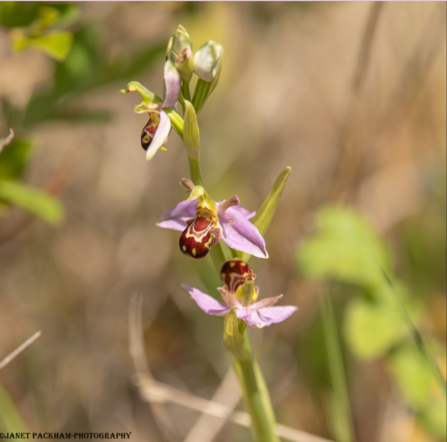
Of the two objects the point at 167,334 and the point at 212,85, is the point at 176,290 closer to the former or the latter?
the point at 167,334

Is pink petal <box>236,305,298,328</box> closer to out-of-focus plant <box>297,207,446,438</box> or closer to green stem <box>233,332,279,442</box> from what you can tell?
green stem <box>233,332,279,442</box>

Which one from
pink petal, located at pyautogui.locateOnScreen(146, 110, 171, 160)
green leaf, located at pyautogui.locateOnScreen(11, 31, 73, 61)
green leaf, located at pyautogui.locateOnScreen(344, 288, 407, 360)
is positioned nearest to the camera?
pink petal, located at pyautogui.locateOnScreen(146, 110, 171, 160)

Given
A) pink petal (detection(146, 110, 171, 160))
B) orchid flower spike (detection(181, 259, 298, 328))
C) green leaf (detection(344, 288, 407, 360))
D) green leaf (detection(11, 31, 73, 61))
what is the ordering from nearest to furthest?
pink petal (detection(146, 110, 171, 160))
orchid flower spike (detection(181, 259, 298, 328))
green leaf (detection(11, 31, 73, 61))
green leaf (detection(344, 288, 407, 360))

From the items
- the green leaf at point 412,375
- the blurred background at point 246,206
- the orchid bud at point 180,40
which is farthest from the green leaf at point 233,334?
the green leaf at point 412,375

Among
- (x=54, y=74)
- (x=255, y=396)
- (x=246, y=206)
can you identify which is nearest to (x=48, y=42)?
(x=54, y=74)

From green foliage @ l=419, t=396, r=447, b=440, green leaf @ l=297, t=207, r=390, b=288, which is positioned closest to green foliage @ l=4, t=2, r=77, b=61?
green leaf @ l=297, t=207, r=390, b=288

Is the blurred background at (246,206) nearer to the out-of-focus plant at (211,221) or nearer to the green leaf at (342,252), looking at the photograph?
the green leaf at (342,252)

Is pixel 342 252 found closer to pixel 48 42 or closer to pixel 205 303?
pixel 205 303
